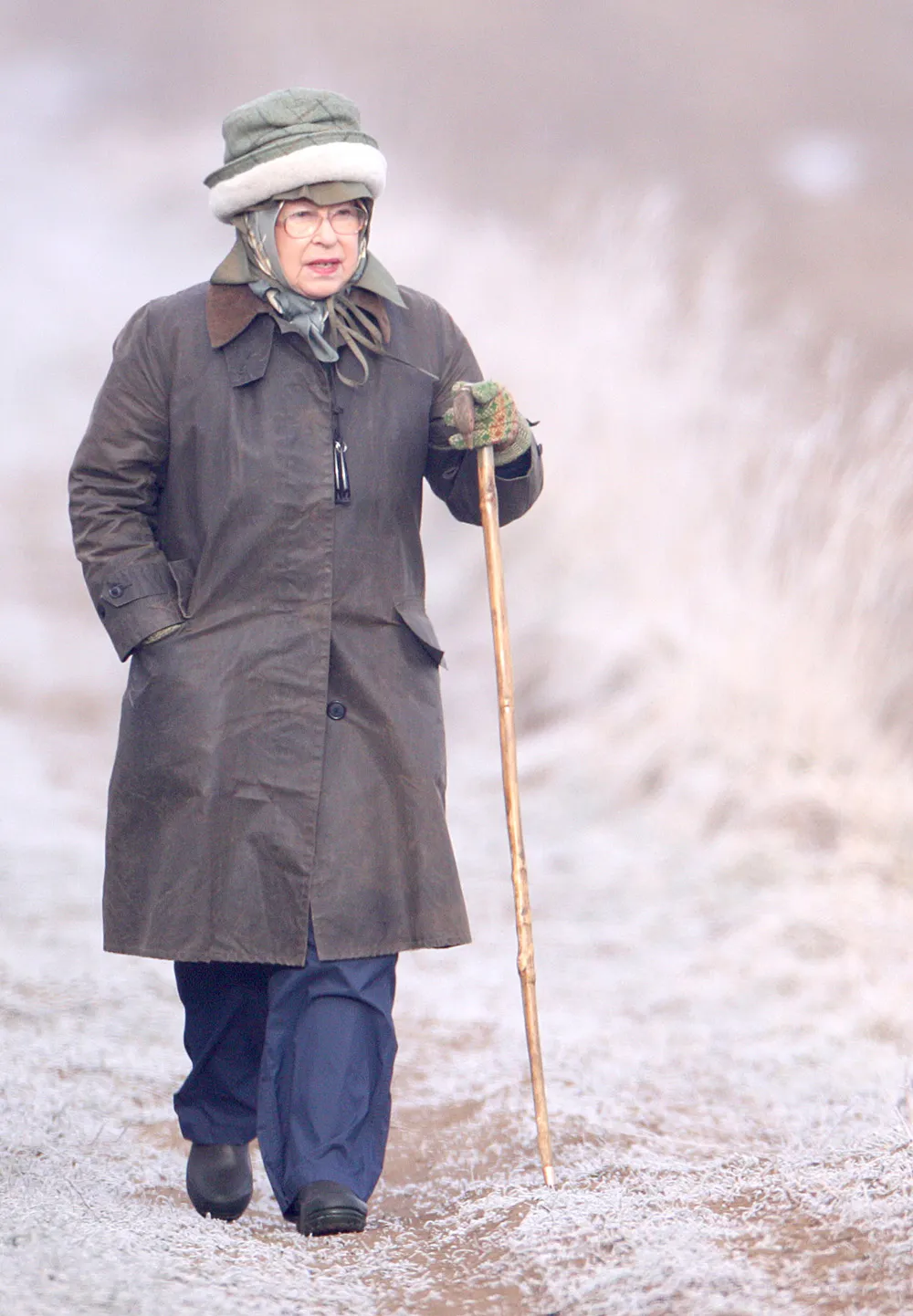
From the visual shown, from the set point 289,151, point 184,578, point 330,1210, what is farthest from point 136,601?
point 330,1210

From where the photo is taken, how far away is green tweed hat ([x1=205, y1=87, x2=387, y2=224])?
3.05 m

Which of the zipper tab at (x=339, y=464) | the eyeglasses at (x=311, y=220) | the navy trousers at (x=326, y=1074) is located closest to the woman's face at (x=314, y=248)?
Result: the eyeglasses at (x=311, y=220)

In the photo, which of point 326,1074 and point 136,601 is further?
point 136,601

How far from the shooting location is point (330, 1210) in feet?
9.49

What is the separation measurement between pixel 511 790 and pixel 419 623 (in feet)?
1.05

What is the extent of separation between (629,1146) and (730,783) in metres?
2.54

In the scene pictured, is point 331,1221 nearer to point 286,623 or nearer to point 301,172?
point 286,623

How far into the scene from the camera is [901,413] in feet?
22.6

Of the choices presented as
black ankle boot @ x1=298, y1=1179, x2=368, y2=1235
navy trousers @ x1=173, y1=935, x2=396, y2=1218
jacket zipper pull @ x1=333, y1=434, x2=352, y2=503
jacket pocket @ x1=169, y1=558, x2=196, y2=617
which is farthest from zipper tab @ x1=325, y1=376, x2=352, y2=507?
black ankle boot @ x1=298, y1=1179, x2=368, y2=1235

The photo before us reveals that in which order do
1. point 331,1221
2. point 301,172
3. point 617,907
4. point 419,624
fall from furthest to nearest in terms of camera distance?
point 617,907
point 419,624
point 301,172
point 331,1221

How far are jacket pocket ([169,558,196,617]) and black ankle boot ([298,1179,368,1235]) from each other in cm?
90

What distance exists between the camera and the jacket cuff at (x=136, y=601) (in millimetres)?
3096

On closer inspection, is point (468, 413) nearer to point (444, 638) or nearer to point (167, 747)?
point (167, 747)

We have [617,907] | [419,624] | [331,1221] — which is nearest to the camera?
[331,1221]
